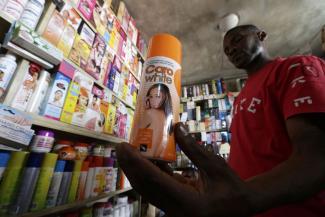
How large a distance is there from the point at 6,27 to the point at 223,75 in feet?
9.33

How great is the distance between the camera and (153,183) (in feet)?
0.68

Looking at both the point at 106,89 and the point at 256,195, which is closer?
the point at 256,195

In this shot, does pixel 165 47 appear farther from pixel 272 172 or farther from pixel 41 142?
pixel 41 142

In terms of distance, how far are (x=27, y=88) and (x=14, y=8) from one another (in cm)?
30

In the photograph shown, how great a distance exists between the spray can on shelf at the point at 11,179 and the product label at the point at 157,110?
19.5 inches

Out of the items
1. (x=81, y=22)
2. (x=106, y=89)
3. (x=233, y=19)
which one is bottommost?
(x=106, y=89)

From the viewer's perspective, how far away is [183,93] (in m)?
3.01

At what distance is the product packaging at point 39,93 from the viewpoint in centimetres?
63

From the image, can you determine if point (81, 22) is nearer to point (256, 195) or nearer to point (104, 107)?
point (104, 107)

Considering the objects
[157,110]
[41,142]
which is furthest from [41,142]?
[157,110]

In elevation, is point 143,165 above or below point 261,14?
below

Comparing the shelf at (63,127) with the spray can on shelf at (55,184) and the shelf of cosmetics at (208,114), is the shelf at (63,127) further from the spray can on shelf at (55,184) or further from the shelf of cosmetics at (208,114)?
the shelf of cosmetics at (208,114)

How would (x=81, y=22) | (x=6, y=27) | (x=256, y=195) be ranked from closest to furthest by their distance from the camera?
(x=256, y=195) → (x=6, y=27) → (x=81, y=22)

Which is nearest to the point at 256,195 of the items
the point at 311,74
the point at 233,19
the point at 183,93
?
the point at 311,74
